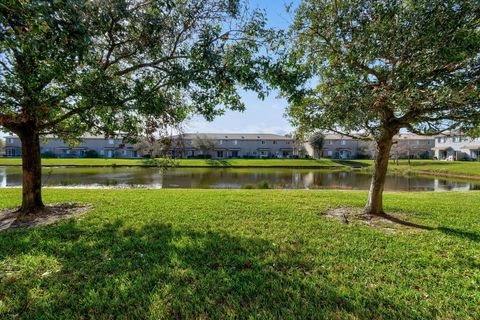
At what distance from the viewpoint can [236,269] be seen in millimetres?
3842

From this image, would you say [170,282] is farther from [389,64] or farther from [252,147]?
[252,147]

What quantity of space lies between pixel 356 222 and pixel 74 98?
846cm

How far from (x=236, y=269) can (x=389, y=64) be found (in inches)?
256

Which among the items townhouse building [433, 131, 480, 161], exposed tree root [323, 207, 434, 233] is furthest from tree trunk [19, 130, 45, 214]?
townhouse building [433, 131, 480, 161]

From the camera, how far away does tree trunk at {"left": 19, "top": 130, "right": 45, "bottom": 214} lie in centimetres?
675

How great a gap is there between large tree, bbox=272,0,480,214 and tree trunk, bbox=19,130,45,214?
723cm

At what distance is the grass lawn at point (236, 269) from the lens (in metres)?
2.93

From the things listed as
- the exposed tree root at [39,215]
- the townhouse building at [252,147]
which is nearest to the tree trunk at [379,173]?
the exposed tree root at [39,215]

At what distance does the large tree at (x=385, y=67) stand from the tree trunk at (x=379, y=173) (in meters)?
0.01

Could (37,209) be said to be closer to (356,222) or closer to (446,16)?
(356,222)

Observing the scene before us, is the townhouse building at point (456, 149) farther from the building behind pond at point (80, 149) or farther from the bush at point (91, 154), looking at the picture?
the bush at point (91, 154)

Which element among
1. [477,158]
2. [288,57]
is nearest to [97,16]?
[288,57]

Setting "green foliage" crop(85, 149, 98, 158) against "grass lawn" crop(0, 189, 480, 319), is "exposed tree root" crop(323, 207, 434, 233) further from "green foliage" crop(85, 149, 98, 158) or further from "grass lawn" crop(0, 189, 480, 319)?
"green foliage" crop(85, 149, 98, 158)

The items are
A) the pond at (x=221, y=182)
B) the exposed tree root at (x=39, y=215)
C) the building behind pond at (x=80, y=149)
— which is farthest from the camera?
the building behind pond at (x=80, y=149)
